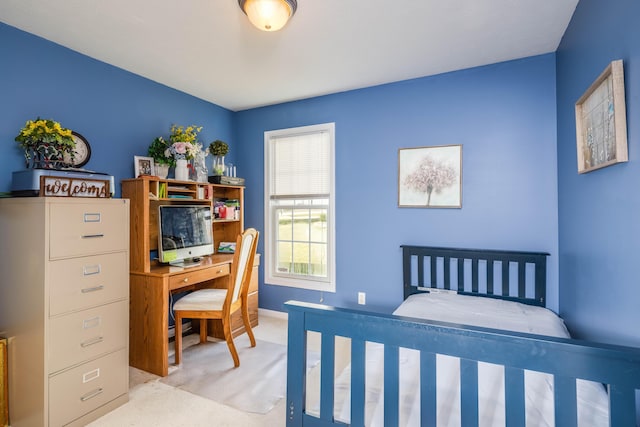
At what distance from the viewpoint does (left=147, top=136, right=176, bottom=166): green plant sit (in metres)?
2.91

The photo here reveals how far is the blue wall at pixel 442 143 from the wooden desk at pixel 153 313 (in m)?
1.40

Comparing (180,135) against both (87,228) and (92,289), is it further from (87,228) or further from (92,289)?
(92,289)

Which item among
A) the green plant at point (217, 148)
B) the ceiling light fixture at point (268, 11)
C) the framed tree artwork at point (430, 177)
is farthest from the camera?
the green plant at point (217, 148)

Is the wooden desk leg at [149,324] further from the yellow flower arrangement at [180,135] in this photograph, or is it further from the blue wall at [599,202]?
the blue wall at [599,202]

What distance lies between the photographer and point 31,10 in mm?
1936

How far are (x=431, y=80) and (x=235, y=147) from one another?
7.70 feet

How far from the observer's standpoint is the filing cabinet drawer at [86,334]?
1782mm

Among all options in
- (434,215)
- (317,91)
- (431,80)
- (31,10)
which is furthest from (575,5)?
(31,10)

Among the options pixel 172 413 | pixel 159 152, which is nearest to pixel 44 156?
pixel 159 152

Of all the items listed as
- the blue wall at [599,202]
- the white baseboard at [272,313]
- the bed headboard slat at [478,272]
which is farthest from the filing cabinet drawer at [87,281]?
the blue wall at [599,202]

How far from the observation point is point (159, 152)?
9.59ft

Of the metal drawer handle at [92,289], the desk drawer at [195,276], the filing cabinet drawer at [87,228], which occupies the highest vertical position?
the filing cabinet drawer at [87,228]

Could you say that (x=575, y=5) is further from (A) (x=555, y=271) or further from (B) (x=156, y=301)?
(B) (x=156, y=301)

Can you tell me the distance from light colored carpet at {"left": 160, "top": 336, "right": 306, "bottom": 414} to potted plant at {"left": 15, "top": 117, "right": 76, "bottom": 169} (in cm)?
170
